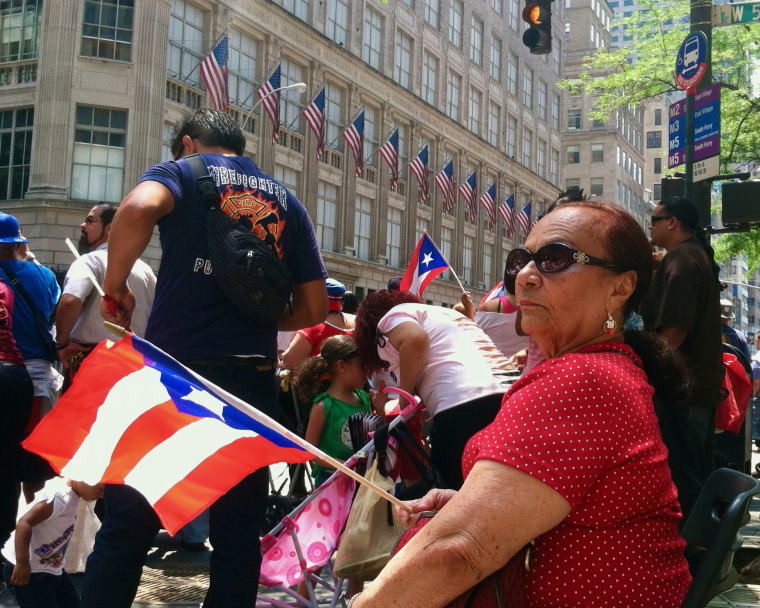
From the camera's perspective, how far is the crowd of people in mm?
1714

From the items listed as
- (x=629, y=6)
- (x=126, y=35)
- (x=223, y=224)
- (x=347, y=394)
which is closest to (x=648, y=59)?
(x=126, y=35)

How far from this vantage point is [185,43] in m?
28.5

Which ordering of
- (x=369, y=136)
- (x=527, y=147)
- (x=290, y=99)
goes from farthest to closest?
(x=527, y=147)
(x=369, y=136)
(x=290, y=99)

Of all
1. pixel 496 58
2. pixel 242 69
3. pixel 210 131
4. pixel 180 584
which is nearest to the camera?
pixel 210 131

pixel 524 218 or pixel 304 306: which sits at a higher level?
pixel 524 218

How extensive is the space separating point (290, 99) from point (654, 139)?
7893 centimetres

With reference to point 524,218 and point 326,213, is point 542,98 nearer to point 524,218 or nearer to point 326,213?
point 524,218

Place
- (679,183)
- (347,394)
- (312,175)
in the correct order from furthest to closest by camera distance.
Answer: (312,175) < (679,183) < (347,394)

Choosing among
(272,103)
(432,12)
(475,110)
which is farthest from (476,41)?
(272,103)

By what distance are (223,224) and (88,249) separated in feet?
9.52

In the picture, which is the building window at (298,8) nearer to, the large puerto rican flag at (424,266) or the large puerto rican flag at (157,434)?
the large puerto rican flag at (424,266)

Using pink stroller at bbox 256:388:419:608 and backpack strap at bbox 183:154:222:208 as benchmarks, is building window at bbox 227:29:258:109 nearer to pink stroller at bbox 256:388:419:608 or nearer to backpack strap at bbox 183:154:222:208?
pink stroller at bbox 256:388:419:608

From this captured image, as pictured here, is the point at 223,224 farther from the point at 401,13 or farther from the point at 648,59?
the point at 401,13

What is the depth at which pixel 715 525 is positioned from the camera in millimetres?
2197
